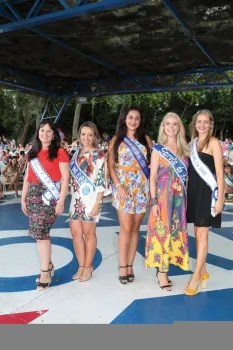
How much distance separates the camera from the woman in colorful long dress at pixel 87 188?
2.85 meters

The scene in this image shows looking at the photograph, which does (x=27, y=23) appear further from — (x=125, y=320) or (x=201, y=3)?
(x=125, y=320)

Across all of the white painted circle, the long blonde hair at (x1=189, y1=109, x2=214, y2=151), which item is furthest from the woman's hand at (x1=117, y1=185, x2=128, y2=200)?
the white painted circle

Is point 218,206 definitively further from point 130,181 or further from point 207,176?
point 130,181

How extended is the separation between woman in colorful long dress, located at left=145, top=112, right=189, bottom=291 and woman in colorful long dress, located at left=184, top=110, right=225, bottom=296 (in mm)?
79

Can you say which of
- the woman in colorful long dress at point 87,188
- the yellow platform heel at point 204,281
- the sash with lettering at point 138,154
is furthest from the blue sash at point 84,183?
the yellow platform heel at point 204,281

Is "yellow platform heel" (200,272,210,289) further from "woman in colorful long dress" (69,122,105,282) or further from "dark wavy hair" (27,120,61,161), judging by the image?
"dark wavy hair" (27,120,61,161)

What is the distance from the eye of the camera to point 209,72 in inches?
292

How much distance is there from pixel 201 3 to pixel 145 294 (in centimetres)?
371

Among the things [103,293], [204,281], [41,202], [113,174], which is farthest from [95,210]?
[204,281]

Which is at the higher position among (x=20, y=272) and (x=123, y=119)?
(x=123, y=119)

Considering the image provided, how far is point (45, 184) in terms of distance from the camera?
8.98 ft

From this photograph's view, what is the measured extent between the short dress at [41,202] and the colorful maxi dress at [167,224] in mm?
822

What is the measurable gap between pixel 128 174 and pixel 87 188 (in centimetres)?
36

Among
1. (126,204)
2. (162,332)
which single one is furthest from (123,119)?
(162,332)
